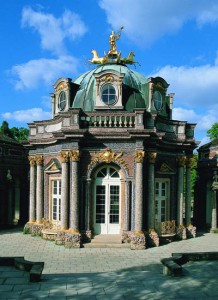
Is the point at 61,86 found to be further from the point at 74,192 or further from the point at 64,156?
the point at 74,192

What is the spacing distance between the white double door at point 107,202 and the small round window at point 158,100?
500cm

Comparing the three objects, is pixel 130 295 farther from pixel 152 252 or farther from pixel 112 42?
pixel 112 42

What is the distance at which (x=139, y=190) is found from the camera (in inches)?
674

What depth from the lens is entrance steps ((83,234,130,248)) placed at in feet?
55.2

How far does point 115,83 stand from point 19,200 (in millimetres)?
12091

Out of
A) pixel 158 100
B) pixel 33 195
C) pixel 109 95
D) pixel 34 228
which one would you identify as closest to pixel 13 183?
pixel 33 195

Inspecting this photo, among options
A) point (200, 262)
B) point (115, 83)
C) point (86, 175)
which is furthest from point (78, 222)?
point (115, 83)

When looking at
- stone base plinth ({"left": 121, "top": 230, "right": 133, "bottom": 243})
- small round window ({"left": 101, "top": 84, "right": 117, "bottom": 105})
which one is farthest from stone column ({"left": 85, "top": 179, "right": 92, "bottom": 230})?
small round window ({"left": 101, "top": 84, "right": 117, "bottom": 105})

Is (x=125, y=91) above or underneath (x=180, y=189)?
above

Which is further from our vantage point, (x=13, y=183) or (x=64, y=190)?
(x=13, y=183)

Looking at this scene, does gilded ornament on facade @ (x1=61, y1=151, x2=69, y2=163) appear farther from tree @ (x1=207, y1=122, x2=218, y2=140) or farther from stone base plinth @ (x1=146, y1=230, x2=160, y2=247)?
tree @ (x1=207, y1=122, x2=218, y2=140)

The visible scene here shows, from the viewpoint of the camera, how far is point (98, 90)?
61.2 ft

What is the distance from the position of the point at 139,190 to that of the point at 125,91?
5943 millimetres

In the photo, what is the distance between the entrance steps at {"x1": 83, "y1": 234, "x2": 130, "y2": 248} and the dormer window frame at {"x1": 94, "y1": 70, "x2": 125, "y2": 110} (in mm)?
6883
